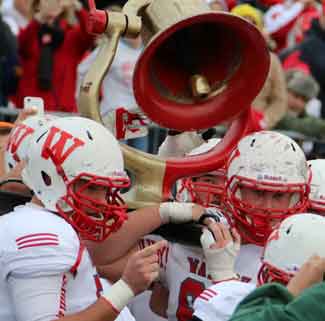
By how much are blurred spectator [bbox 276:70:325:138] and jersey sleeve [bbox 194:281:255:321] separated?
4.65 meters

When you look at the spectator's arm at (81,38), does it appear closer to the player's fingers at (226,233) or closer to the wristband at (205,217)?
the wristband at (205,217)

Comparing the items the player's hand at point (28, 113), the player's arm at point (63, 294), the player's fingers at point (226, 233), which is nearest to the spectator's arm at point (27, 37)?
the player's hand at point (28, 113)

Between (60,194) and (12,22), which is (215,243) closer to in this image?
(60,194)

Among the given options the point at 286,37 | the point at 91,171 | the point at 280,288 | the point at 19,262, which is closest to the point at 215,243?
the point at 91,171

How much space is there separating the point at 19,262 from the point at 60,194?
340 millimetres

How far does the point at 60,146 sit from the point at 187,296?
830mm

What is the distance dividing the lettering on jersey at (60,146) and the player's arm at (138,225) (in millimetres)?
500

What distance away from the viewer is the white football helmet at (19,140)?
4121mm

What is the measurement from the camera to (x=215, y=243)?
151 inches

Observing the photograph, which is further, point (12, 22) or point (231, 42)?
point (12, 22)

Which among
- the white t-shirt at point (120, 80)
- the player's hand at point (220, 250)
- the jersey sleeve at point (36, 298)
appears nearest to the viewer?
the jersey sleeve at point (36, 298)

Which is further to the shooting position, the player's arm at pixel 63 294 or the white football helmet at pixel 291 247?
the player's arm at pixel 63 294

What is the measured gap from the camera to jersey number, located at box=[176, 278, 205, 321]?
13.5 feet

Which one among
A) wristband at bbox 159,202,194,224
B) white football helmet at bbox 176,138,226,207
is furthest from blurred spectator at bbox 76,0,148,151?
wristband at bbox 159,202,194,224
